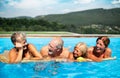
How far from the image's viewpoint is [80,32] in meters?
5.81

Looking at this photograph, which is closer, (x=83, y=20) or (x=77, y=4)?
(x=77, y=4)

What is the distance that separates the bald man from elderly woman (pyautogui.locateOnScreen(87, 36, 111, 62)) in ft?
1.65

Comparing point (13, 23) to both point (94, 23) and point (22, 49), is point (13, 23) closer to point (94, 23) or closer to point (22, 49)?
point (22, 49)

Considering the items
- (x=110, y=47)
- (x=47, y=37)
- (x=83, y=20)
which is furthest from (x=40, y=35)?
(x=110, y=47)

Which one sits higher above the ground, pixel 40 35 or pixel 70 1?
pixel 70 1

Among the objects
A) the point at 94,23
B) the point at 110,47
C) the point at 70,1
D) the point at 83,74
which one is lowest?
the point at 83,74

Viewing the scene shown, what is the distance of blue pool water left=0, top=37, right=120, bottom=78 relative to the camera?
16.8ft

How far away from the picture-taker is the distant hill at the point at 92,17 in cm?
565

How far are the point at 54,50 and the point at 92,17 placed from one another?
1011mm

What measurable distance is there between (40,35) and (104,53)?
3.93 feet

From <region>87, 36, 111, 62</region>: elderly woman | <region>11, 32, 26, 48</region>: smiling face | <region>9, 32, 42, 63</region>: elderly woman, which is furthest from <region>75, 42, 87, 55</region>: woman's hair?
<region>11, 32, 26, 48</region>: smiling face

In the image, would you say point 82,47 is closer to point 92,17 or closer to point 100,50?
point 100,50

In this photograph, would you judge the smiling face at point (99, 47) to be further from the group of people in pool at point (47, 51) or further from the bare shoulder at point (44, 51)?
the bare shoulder at point (44, 51)

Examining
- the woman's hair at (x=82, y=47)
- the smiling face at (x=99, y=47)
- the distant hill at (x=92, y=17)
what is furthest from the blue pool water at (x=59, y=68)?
the distant hill at (x=92, y=17)
